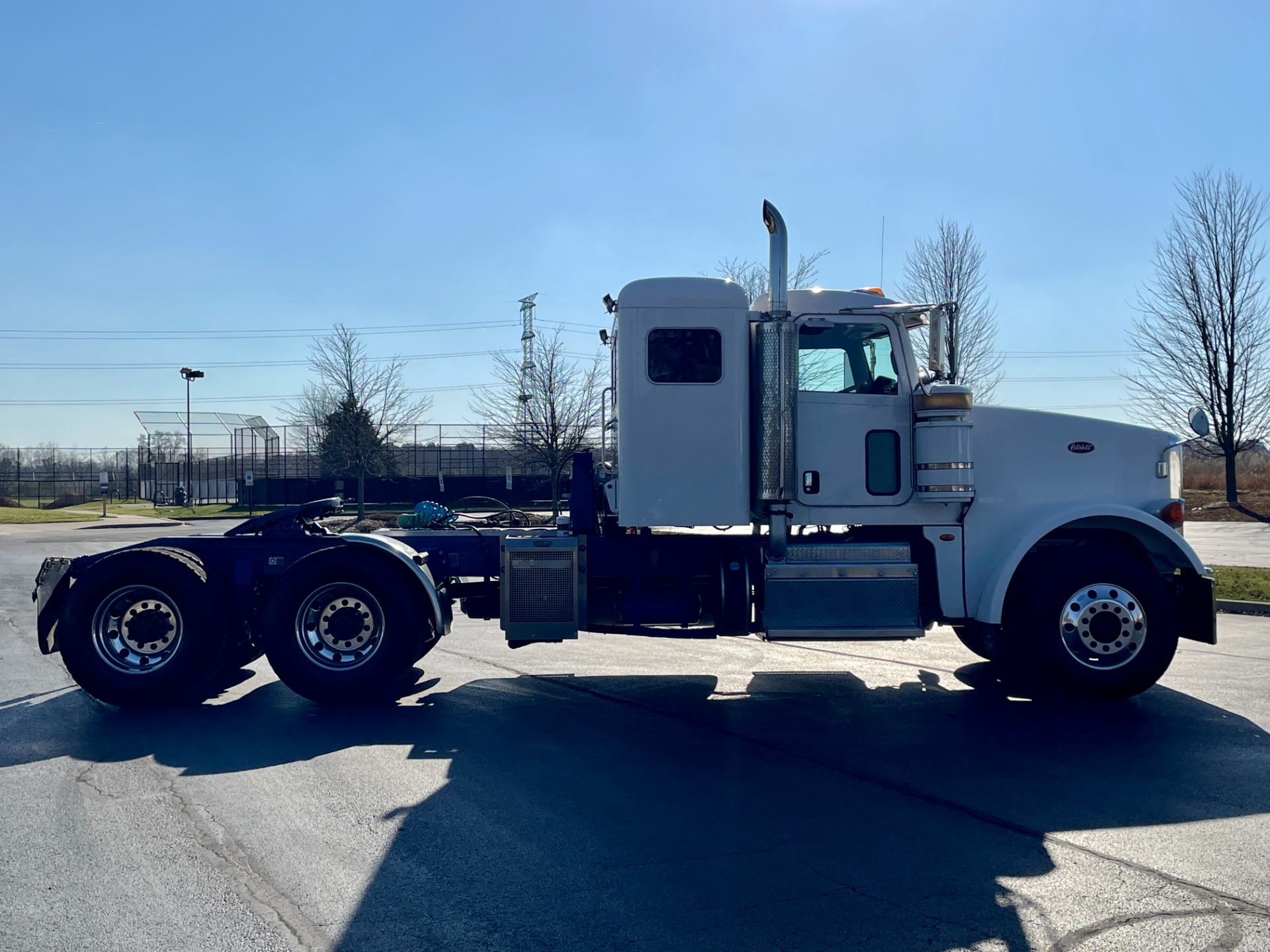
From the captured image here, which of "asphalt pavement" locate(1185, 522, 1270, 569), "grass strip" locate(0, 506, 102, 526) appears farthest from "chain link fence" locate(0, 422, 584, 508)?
"asphalt pavement" locate(1185, 522, 1270, 569)

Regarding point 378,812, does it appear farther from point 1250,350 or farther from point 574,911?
point 1250,350

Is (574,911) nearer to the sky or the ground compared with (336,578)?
nearer to the ground

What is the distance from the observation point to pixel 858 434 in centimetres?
794

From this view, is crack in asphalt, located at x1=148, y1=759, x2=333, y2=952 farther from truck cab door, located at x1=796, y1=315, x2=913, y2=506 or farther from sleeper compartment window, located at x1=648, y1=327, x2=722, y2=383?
truck cab door, located at x1=796, y1=315, x2=913, y2=506

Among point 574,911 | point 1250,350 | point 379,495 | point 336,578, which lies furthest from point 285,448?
point 574,911

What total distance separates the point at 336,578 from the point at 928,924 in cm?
531

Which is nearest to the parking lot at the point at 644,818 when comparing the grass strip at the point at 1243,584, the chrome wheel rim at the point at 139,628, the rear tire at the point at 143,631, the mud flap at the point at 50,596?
the rear tire at the point at 143,631

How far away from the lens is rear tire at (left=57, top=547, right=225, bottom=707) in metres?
7.79

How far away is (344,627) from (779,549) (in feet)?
11.3

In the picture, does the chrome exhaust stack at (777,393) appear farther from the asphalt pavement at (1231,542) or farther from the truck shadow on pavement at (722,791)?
the asphalt pavement at (1231,542)

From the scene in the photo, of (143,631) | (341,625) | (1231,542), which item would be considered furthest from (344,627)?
(1231,542)

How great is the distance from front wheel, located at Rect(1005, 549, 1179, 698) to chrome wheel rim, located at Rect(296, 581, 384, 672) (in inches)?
198

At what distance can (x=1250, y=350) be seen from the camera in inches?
1228

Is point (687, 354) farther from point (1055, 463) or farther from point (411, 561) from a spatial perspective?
point (1055, 463)
